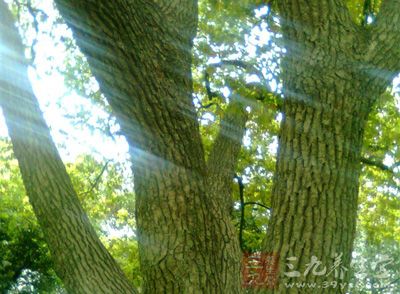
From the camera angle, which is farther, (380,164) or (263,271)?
(380,164)

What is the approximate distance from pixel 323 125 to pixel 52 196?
1894 millimetres

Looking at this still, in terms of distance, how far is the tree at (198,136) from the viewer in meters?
2.94

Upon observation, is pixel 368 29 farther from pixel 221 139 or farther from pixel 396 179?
pixel 396 179

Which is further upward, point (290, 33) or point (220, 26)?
point (220, 26)

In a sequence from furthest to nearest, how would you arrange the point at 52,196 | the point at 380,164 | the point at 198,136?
the point at 380,164
the point at 52,196
the point at 198,136

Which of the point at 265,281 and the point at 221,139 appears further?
the point at 221,139

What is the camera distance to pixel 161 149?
10.2 feet

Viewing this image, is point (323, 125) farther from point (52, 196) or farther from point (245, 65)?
point (245, 65)

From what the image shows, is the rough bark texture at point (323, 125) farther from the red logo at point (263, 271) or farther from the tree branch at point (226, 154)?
the tree branch at point (226, 154)

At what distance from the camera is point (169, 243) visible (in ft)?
10.1

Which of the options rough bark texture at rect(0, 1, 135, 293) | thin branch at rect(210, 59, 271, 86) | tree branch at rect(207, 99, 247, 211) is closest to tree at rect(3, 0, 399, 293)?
rough bark texture at rect(0, 1, 135, 293)

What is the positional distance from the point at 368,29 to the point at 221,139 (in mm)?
3755

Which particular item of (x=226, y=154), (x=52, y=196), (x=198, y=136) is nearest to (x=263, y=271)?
(x=198, y=136)

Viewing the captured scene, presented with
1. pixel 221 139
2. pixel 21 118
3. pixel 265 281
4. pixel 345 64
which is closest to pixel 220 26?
pixel 221 139
